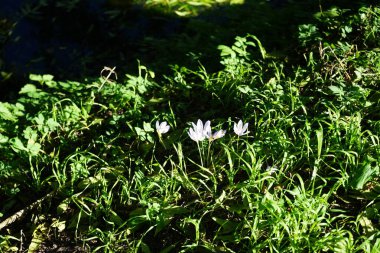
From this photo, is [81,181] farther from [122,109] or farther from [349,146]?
[349,146]

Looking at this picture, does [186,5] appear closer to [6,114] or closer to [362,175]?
[6,114]

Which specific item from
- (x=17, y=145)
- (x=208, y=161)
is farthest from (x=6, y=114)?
(x=208, y=161)

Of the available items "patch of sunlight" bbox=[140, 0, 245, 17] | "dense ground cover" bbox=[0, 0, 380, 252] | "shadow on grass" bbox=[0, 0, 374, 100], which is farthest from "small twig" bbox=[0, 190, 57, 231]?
"patch of sunlight" bbox=[140, 0, 245, 17]

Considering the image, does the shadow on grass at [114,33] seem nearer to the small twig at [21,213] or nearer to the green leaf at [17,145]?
the green leaf at [17,145]

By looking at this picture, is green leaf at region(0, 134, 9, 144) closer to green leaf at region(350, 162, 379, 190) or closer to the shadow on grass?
the shadow on grass

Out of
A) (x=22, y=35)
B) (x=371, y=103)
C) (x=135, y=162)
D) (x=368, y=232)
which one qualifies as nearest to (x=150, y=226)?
(x=135, y=162)
